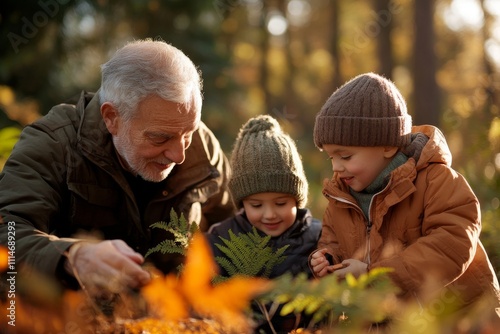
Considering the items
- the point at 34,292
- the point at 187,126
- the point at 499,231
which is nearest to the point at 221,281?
the point at 34,292

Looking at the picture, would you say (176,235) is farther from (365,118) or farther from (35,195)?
(365,118)

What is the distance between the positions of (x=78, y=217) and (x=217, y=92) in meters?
10.7

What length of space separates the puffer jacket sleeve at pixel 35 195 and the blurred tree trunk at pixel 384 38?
13.8m

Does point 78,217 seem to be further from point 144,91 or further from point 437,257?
point 437,257

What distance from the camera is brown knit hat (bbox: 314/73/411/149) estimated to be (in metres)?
3.79

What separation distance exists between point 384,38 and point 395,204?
49.0ft

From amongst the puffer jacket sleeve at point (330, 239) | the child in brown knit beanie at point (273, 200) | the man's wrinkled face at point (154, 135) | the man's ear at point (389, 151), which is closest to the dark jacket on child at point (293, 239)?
the child in brown knit beanie at point (273, 200)

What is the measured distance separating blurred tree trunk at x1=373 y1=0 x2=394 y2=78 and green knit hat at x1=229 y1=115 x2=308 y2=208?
13132 millimetres

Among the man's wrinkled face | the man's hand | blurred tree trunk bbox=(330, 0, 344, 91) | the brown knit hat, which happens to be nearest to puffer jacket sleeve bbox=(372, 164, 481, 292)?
the brown knit hat

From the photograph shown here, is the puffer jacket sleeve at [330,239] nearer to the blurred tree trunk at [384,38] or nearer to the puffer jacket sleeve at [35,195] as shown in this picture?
the puffer jacket sleeve at [35,195]

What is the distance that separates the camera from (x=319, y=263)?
12.2 feet

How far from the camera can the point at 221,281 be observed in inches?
138

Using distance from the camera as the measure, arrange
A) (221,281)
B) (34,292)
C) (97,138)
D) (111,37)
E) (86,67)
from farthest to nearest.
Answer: (111,37) → (86,67) → (97,138) → (221,281) → (34,292)

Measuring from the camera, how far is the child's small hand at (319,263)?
366 centimetres
